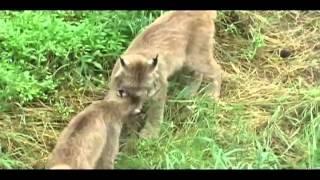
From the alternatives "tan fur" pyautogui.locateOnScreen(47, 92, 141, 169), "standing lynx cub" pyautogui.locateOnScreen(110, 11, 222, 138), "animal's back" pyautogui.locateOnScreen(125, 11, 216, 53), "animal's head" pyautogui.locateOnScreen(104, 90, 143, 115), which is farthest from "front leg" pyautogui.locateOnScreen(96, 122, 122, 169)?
"animal's back" pyautogui.locateOnScreen(125, 11, 216, 53)

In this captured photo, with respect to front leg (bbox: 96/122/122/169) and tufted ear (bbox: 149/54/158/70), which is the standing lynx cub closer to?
tufted ear (bbox: 149/54/158/70)

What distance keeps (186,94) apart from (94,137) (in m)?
0.92

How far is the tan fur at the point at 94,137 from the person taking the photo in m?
3.37

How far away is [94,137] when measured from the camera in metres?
3.52

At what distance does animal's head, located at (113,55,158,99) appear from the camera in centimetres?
395

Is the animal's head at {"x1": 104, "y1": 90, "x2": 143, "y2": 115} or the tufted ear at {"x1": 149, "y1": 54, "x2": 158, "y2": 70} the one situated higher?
the tufted ear at {"x1": 149, "y1": 54, "x2": 158, "y2": 70}

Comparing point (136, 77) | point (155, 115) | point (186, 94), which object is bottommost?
point (155, 115)

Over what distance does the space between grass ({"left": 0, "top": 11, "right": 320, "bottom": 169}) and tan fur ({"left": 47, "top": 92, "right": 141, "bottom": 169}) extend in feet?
0.42

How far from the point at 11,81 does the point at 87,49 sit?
0.55m

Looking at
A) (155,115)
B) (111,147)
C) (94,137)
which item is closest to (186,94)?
(155,115)

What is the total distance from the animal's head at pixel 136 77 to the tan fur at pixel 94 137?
5 cm

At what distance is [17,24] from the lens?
14.8 feet

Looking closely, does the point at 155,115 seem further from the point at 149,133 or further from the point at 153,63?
the point at 153,63

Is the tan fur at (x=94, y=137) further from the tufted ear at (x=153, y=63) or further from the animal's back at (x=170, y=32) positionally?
the animal's back at (x=170, y=32)
